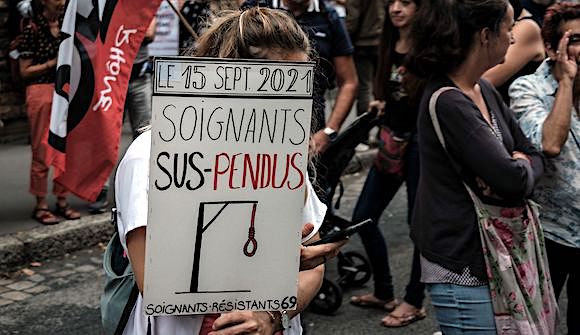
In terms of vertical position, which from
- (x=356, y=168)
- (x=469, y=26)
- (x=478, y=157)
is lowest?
(x=356, y=168)

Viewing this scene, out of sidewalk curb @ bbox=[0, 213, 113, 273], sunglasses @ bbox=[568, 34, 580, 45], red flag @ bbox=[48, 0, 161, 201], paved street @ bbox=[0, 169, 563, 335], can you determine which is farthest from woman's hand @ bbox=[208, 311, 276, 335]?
sidewalk curb @ bbox=[0, 213, 113, 273]

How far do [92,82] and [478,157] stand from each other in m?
2.00

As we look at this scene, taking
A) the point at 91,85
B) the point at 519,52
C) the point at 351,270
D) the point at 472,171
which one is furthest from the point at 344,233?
the point at 351,270

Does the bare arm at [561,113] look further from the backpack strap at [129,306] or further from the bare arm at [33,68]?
the bare arm at [33,68]

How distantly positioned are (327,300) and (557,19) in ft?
7.07

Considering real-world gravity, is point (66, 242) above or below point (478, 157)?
below

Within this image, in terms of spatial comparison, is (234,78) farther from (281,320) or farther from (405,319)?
(405,319)

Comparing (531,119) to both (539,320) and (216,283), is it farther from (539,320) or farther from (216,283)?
(216,283)

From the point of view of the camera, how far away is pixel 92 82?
4.18 metres

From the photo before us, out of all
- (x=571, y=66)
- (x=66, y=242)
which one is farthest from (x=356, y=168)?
(x=571, y=66)

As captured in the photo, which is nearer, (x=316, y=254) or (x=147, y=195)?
(x=147, y=195)

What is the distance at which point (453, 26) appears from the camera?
9.92 feet

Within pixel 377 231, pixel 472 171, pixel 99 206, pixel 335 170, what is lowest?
pixel 99 206

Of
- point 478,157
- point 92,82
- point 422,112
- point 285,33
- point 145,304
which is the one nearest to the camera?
point 145,304
